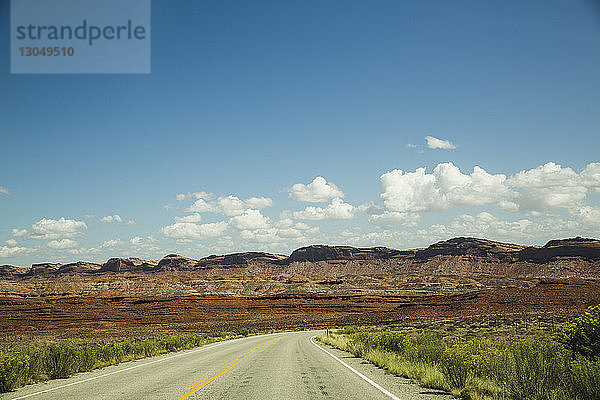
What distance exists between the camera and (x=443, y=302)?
256ft

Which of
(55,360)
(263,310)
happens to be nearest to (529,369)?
(55,360)

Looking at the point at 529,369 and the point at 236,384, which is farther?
the point at 236,384

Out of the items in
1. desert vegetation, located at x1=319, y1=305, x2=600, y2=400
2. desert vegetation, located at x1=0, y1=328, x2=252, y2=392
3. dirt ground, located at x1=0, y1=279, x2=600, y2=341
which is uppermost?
desert vegetation, located at x1=319, y1=305, x2=600, y2=400

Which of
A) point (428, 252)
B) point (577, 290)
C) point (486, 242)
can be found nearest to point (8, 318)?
point (577, 290)

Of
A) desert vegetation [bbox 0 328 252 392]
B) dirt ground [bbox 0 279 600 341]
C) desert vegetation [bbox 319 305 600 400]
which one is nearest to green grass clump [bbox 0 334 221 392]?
desert vegetation [bbox 0 328 252 392]

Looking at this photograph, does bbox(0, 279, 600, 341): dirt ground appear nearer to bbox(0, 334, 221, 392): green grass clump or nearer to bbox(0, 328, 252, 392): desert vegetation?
bbox(0, 328, 252, 392): desert vegetation

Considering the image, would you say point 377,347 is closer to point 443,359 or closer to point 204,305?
point 443,359

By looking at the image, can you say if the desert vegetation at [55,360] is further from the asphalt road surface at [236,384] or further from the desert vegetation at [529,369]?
the desert vegetation at [529,369]

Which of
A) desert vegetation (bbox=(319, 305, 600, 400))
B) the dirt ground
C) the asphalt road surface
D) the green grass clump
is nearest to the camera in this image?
desert vegetation (bbox=(319, 305, 600, 400))

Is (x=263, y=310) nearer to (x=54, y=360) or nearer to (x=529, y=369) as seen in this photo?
(x=54, y=360)

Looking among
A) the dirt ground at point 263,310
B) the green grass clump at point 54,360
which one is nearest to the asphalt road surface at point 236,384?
the green grass clump at point 54,360

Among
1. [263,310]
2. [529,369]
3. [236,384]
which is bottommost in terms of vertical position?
[263,310]

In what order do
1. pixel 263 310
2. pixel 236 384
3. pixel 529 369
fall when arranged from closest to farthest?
pixel 529 369, pixel 236 384, pixel 263 310

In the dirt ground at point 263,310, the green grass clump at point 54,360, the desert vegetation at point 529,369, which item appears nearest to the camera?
the desert vegetation at point 529,369
